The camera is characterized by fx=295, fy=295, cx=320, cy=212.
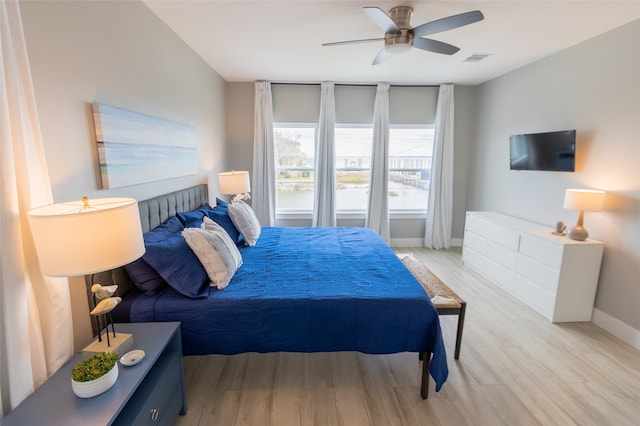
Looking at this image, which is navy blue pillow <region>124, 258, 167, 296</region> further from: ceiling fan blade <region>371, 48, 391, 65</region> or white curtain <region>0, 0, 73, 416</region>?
ceiling fan blade <region>371, 48, 391, 65</region>

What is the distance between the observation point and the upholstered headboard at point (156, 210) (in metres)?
1.73

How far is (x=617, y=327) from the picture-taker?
2672 millimetres

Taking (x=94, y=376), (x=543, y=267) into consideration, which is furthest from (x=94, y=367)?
(x=543, y=267)

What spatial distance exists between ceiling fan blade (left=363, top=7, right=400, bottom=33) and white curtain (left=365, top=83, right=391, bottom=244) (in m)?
2.41

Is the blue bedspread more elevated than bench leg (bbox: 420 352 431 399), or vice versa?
the blue bedspread

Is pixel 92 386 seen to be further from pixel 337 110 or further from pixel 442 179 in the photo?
pixel 442 179

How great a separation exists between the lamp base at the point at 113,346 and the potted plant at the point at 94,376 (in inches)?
5.5

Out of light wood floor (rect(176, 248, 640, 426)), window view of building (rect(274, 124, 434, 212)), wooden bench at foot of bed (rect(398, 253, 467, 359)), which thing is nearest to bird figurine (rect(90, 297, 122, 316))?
light wood floor (rect(176, 248, 640, 426))

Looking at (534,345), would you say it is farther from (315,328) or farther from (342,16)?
(342,16)

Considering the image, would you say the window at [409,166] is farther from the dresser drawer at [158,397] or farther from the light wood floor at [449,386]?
the dresser drawer at [158,397]

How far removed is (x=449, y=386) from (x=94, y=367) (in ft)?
6.92

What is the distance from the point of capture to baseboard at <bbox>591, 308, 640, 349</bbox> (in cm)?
→ 252

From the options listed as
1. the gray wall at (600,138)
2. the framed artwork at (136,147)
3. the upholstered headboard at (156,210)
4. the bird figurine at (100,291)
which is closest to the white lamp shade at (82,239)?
the bird figurine at (100,291)

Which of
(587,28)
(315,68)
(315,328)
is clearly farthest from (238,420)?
(587,28)
